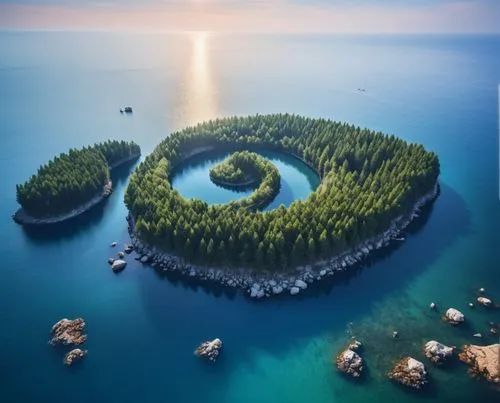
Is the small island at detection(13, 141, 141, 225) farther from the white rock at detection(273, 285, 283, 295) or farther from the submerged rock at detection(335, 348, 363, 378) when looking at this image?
the submerged rock at detection(335, 348, 363, 378)

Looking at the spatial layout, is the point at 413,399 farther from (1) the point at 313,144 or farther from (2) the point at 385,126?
(2) the point at 385,126

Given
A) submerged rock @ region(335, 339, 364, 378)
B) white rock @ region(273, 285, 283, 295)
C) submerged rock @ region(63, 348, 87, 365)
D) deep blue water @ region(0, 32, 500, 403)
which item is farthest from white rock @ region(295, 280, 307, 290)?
submerged rock @ region(63, 348, 87, 365)

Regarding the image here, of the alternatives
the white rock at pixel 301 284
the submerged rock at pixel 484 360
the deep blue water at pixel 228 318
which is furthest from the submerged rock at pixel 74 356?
the submerged rock at pixel 484 360

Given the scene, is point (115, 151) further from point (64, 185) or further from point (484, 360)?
point (484, 360)

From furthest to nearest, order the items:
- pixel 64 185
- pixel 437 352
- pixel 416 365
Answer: pixel 64 185 → pixel 437 352 → pixel 416 365

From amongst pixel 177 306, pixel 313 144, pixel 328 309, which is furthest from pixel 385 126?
pixel 177 306

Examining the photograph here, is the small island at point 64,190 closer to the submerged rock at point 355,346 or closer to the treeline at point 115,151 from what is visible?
the treeline at point 115,151

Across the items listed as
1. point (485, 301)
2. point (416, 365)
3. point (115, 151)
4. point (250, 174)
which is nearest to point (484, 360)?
point (416, 365)
